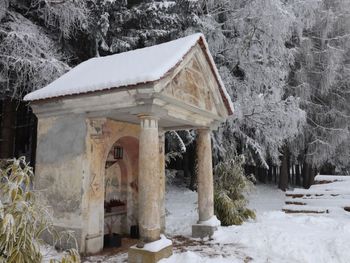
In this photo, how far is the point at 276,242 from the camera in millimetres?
7508

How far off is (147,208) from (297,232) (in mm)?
4105

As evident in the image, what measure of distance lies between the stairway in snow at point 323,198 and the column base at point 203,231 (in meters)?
4.80

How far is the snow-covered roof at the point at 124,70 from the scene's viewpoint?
623 centimetres

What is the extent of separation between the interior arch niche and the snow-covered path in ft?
4.22

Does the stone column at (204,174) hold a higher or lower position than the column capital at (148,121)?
lower

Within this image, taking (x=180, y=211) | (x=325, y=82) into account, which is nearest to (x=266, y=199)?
(x=325, y=82)

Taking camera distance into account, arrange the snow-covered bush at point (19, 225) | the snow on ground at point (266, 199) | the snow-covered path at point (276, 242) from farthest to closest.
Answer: the snow on ground at point (266, 199) → the snow-covered path at point (276, 242) → the snow-covered bush at point (19, 225)

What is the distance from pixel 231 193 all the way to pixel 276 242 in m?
3.11

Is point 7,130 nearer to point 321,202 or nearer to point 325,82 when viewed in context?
point 321,202

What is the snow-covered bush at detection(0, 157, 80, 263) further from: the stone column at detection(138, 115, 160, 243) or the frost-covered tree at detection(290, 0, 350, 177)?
the frost-covered tree at detection(290, 0, 350, 177)

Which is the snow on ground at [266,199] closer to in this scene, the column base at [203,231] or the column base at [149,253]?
the column base at [203,231]

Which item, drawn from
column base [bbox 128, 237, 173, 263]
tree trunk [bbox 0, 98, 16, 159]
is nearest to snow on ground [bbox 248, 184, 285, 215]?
column base [bbox 128, 237, 173, 263]

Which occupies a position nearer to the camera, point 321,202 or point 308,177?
point 321,202

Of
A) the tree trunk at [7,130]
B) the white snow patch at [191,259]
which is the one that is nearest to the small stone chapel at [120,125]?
the white snow patch at [191,259]
